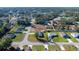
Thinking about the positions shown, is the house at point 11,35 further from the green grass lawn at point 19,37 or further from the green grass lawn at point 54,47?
the green grass lawn at point 54,47

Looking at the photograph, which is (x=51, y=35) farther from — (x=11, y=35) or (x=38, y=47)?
(x=11, y=35)

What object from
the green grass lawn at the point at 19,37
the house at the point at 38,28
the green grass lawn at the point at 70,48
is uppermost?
the house at the point at 38,28

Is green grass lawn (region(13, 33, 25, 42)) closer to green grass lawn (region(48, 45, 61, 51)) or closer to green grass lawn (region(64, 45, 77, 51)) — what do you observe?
green grass lawn (region(48, 45, 61, 51))

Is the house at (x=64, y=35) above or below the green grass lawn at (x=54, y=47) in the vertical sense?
above

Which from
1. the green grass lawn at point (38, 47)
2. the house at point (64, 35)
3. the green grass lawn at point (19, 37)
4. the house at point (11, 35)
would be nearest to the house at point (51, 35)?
the house at point (64, 35)

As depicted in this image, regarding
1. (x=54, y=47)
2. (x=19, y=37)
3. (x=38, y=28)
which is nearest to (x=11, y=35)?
(x=19, y=37)

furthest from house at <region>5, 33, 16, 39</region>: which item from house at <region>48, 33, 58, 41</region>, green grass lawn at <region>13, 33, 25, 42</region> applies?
house at <region>48, 33, 58, 41</region>

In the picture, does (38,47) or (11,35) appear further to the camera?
(11,35)

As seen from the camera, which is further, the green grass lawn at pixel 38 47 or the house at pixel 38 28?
the house at pixel 38 28
